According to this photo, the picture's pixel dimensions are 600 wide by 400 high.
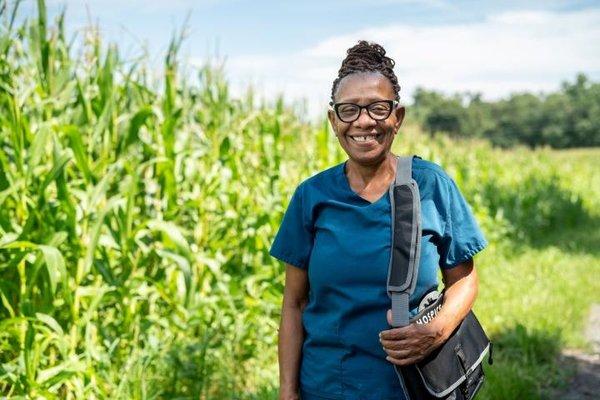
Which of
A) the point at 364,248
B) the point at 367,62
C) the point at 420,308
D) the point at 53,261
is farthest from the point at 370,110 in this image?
the point at 53,261

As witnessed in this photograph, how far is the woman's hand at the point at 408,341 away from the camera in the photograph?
1741 millimetres

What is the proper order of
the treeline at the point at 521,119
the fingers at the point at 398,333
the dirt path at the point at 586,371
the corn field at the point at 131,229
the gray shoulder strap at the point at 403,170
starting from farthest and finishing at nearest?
the treeline at the point at 521,119 < the dirt path at the point at 586,371 < the corn field at the point at 131,229 < the gray shoulder strap at the point at 403,170 < the fingers at the point at 398,333

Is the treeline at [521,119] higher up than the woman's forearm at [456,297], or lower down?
lower down

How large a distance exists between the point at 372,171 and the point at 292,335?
20.4 inches

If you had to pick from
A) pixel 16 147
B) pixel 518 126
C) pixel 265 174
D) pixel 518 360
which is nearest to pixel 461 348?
pixel 16 147

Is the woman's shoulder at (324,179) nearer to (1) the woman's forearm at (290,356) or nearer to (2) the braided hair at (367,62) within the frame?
(2) the braided hair at (367,62)

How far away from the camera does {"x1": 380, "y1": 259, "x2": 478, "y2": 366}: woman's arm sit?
68.8 inches

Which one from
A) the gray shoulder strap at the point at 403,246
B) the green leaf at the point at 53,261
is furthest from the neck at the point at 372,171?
the green leaf at the point at 53,261

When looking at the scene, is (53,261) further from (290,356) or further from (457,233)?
(457,233)

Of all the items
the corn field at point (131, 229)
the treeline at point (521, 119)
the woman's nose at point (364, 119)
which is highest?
the woman's nose at point (364, 119)

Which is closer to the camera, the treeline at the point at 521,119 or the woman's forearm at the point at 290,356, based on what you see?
the woman's forearm at the point at 290,356

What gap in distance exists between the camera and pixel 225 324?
4383 millimetres

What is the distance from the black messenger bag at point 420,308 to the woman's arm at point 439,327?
0.06ft

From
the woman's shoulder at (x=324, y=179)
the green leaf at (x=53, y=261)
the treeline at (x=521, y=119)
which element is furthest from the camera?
the treeline at (x=521, y=119)
